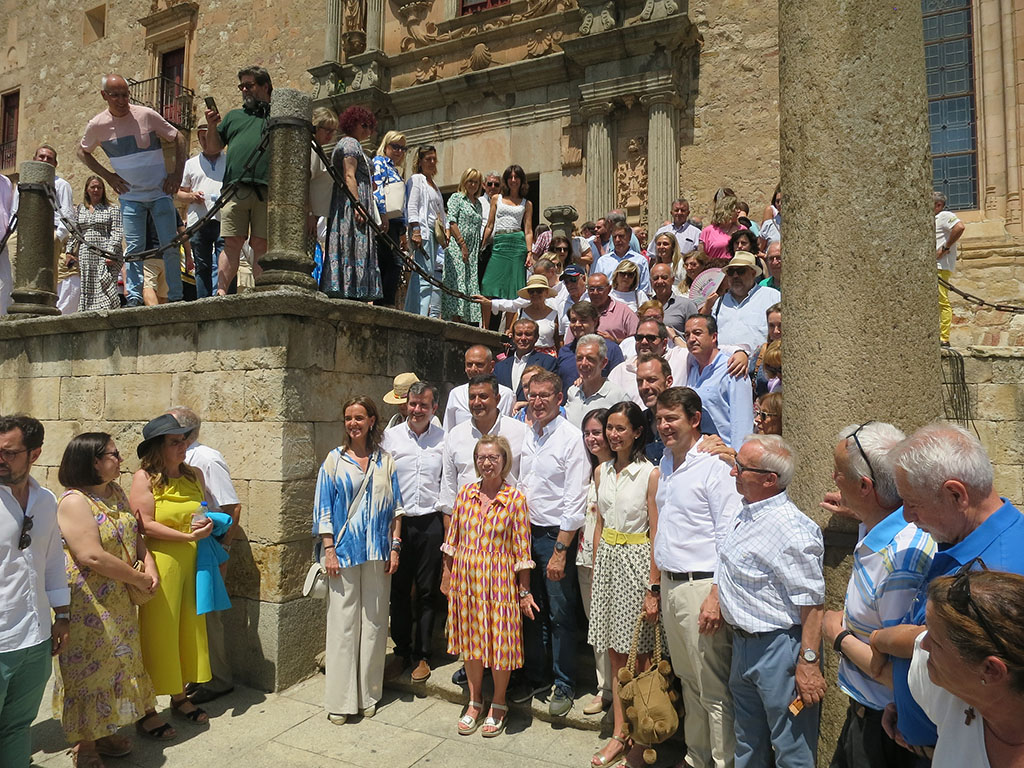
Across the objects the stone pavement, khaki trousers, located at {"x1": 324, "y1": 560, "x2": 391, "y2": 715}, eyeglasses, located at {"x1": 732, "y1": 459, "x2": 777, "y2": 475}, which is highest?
eyeglasses, located at {"x1": 732, "y1": 459, "x2": 777, "y2": 475}

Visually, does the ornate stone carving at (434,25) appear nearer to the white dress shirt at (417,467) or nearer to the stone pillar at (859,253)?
the white dress shirt at (417,467)

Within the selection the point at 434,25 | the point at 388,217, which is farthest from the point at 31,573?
the point at 434,25

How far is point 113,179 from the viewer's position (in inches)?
260

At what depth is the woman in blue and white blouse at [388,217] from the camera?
6.63 meters

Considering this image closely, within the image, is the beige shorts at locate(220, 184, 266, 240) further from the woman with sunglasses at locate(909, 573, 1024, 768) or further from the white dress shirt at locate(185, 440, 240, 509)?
the woman with sunglasses at locate(909, 573, 1024, 768)

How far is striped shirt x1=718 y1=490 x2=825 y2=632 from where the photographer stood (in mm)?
2879

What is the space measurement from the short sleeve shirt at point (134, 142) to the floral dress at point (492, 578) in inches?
185

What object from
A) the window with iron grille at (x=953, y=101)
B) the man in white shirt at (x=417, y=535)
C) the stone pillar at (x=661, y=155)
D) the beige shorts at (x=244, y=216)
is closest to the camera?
the man in white shirt at (x=417, y=535)

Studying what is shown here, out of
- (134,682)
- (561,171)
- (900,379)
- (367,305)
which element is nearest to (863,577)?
(900,379)

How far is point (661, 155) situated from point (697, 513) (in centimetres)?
814

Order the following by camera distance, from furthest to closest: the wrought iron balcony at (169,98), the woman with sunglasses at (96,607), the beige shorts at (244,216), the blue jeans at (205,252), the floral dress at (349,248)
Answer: the wrought iron balcony at (169,98)
the blue jeans at (205,252)
the beige shorts at (244,216)
the floral dress at (349,248)
the woman with sunglasses at (96,607)

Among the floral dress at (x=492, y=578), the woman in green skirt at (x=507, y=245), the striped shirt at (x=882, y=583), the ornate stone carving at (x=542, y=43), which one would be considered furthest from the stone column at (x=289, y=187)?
the ornate stone carving at (x=542, y=43)

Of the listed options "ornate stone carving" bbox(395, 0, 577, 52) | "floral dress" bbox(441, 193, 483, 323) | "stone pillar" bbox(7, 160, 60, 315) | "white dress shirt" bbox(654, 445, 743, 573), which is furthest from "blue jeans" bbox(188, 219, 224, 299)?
"ornate stone carving" bbox(395, 0, 577, 52)

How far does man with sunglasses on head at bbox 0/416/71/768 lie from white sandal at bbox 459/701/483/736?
7.08 ft
